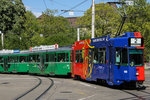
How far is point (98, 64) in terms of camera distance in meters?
15.9

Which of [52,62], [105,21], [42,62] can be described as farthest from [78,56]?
[105,21]

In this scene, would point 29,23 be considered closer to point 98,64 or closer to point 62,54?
point 62,54

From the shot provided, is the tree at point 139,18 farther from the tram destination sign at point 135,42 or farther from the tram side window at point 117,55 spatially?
the tram side window at point 117,55

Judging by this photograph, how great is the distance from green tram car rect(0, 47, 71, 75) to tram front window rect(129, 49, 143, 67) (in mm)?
9262

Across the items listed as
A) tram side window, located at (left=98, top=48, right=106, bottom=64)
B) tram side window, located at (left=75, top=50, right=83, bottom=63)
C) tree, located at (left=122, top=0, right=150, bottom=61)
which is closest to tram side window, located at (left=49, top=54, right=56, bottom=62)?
tram side window, located at (left=75, top=50, right=83, bottom=63)

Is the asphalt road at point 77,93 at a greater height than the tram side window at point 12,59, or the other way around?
the tram side window at point 12,59

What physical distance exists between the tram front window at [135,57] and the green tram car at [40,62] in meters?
9.26

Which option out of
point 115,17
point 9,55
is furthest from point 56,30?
point 9,55

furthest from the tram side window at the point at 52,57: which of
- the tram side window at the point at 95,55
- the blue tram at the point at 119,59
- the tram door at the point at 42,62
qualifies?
the tram side window at the point at 95,55

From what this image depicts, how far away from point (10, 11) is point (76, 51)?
42817 mm

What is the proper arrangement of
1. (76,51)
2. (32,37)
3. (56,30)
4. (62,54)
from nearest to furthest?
(76,51) → (62,54) → (32,37) → (56,30)

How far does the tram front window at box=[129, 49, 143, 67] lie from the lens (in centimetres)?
1347

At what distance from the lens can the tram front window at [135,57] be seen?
13.5 meters

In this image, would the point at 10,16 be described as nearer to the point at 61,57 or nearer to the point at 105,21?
the point at 105,21
